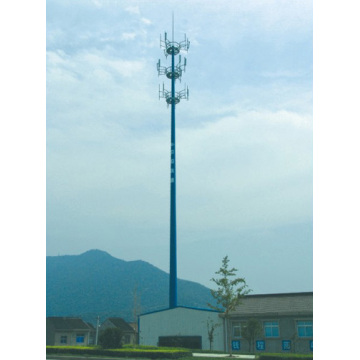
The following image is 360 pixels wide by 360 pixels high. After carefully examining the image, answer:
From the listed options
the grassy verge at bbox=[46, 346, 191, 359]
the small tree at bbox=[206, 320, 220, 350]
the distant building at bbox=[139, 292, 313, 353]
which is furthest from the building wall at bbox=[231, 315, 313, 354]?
the grassy verge at bbox=[46, 346, 191, 359]

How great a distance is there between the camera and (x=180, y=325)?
2606 centimetres

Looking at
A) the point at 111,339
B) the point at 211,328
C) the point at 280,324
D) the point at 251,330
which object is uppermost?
the point at 280,324

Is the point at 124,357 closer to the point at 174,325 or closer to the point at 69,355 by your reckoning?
the point at 69,355

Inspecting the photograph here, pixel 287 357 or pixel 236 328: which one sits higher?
pixel 287 357

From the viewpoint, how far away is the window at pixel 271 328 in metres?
23.6

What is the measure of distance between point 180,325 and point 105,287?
121089 millimetres

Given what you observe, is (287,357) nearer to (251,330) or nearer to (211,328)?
(251,330)

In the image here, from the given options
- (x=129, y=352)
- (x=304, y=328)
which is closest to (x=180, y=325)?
(x=304, y=328)

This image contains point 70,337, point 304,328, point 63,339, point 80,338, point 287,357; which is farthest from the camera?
point 80,338

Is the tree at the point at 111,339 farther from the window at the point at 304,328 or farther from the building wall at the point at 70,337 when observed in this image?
the building wall at the point at 70,337

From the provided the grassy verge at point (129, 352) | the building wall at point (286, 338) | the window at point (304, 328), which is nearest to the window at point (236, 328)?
the building wall at point (286, 338)

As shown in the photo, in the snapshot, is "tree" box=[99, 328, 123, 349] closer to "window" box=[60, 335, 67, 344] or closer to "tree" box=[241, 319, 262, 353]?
"tree" box=[241, 319, 262, 353]

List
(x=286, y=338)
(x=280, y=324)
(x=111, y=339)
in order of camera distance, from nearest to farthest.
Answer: (x=111, y=339) < (x=286, y=338) < (x=280, y=324)
